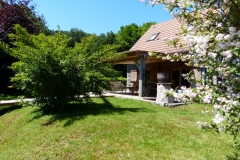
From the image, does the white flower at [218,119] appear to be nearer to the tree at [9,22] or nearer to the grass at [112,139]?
the grass at [112,139]

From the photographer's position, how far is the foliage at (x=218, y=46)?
180cm

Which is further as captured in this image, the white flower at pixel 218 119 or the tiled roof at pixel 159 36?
the tiled roof at pixel 159 36

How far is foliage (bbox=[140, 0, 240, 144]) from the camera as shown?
5.89 feet

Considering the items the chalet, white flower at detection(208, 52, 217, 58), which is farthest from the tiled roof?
white flower at detection(208, 52, 217, 58)

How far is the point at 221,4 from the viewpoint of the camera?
87.8 inches

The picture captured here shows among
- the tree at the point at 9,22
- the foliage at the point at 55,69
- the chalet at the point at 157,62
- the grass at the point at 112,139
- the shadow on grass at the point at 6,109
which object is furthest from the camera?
the tree at the point at 9,22

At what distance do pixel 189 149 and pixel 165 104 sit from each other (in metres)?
4.56

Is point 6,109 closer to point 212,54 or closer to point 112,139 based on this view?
point 112,139

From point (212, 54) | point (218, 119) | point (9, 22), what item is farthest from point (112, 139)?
point (9, 22)

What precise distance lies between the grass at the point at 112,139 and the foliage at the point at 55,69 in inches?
39.6

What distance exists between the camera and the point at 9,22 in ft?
41.9

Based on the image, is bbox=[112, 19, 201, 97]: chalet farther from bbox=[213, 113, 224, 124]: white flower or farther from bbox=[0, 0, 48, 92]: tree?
bbox=[213, 113, 224, 124]: white flower

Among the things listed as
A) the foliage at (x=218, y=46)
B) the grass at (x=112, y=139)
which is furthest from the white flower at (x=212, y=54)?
the grass at (x=112, y=139)

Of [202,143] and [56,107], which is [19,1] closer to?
[56,107]
